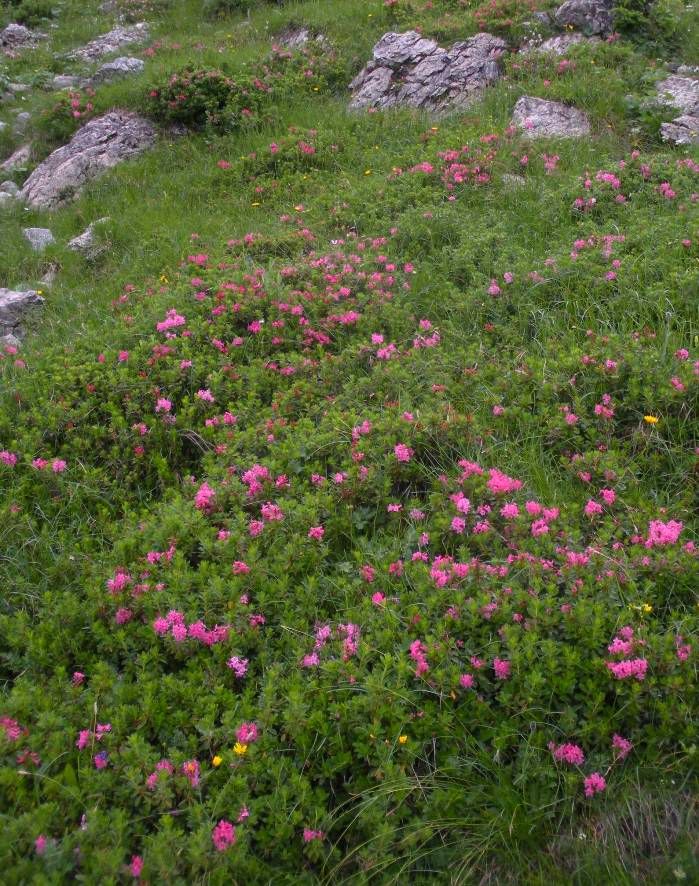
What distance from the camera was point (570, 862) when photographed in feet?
7.47

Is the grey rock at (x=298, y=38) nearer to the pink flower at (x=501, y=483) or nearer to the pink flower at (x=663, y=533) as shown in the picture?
the pink flower at (x=501, y=483)

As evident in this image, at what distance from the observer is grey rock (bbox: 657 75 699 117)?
26.1ft

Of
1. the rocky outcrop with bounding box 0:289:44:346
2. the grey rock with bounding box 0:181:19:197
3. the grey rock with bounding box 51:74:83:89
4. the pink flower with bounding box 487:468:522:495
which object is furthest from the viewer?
the grey rock with bounding box 51:74:83:89

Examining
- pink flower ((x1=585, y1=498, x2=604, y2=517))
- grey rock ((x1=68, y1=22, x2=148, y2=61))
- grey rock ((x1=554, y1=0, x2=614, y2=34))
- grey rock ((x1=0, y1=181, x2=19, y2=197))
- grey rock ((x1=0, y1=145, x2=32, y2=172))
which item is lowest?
pink flower ((x1=585, y1=498, x2=604, y2=517))

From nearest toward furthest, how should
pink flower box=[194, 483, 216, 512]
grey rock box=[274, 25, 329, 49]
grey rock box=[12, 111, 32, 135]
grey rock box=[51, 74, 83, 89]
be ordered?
pink flower box=[194, 483, 216, 512] < grey rock box=[12, 111, 32, 135] < grey rock box=[274, 25, 329, 49] < grey rock box=[51, 74, 83, 89]

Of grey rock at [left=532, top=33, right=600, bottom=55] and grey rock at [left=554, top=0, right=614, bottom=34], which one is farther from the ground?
grey rock at [left=554, top=0, right=614, bottom=34]

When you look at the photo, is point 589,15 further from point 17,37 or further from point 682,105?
point 17,37

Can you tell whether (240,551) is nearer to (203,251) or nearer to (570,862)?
(570,862)

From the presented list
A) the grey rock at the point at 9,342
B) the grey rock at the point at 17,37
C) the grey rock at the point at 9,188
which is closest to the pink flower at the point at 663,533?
the grey rock at the point at 9,342

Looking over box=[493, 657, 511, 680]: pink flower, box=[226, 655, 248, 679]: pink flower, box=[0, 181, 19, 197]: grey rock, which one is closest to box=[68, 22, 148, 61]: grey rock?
box=[0, 181, 19, 197]: grey rock

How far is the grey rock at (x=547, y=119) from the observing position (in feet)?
26.5

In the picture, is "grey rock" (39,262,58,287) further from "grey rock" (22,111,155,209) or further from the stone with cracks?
the stone with cracks

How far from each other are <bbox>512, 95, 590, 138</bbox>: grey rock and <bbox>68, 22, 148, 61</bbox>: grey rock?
9.12m

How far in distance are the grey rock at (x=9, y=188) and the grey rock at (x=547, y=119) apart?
265 inches
